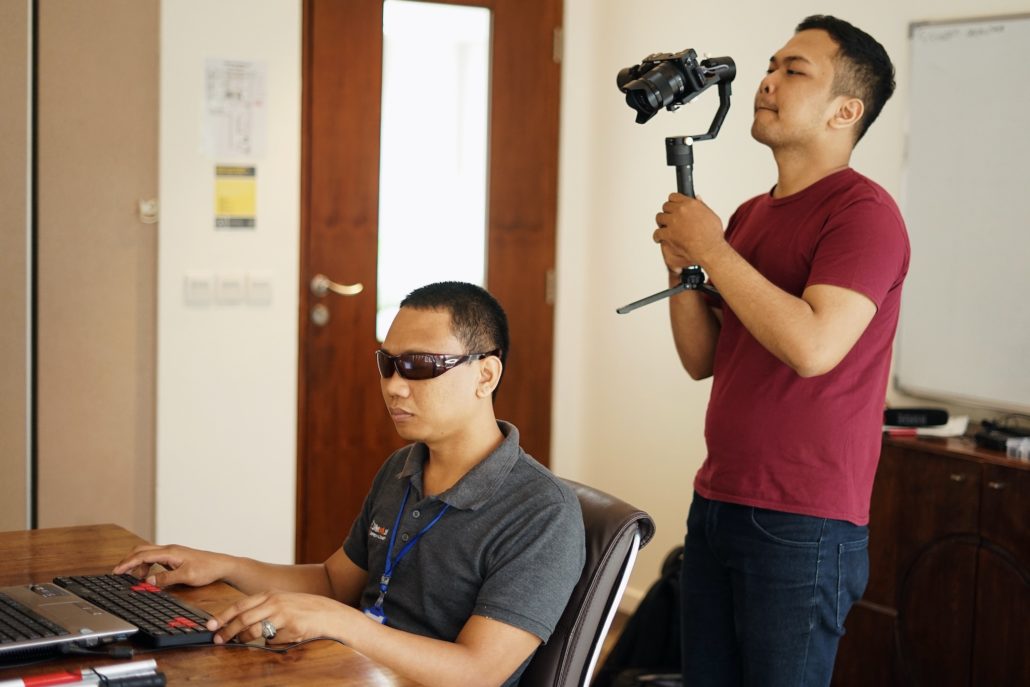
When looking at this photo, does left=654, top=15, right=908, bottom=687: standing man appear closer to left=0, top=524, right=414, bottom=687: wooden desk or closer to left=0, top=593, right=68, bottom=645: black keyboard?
left=0, top=524, right=414, bottom=687: wooden desk

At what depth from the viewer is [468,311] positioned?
75.5 inches

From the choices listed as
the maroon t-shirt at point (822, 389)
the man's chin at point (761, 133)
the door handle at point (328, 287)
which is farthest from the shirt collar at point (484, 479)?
the door handle at point (328, 287)

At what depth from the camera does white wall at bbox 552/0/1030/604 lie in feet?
12.8

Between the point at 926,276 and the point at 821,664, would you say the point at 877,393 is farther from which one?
the point at 926,276

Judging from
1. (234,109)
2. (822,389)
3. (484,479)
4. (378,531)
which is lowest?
(378,531)

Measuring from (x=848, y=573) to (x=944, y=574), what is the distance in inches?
40.9

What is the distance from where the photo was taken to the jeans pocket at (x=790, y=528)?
6.57ft

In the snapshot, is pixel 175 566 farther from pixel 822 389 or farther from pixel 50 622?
pixel 822 389

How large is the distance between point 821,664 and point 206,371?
225 cm

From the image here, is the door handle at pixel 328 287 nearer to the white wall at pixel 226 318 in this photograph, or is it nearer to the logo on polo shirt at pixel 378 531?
the white wall at pixel 226 318

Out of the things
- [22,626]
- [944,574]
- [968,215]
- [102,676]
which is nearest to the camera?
[102,676]

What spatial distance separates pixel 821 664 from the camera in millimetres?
2045

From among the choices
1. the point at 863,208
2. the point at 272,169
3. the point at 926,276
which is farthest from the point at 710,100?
the point at 863,208

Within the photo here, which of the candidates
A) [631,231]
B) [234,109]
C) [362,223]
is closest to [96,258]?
[234,109]
